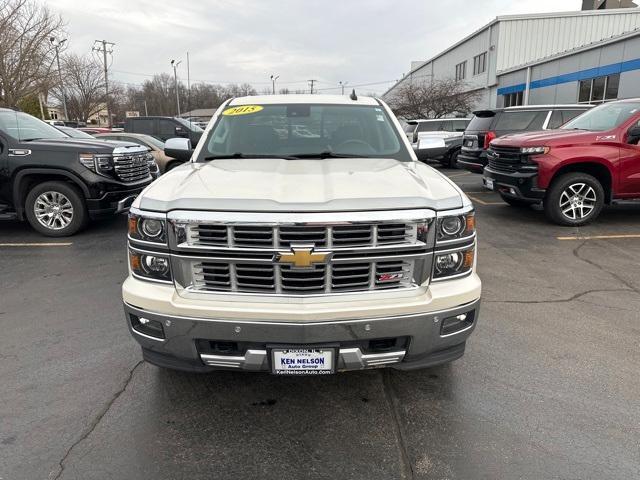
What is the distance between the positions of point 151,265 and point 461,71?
4554 cm

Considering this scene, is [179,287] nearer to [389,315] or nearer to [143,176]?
[389,315]

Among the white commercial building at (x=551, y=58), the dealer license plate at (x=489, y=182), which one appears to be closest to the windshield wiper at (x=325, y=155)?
the dealer license plate at (x=489, y=182)

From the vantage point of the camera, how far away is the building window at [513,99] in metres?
30.6

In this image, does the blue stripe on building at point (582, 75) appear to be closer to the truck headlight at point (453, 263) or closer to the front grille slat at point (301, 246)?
the truck headlight at point (453, 263)

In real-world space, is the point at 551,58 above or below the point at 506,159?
above

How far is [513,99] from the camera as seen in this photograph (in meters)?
31.8

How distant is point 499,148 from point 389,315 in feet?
21.3

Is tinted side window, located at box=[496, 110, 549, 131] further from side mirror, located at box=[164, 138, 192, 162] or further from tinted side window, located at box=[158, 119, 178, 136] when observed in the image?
tinted side window, located at box=[158, 119, 178, 136]

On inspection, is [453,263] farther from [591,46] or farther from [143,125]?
[591,46]

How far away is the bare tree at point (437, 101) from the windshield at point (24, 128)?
30.0 m

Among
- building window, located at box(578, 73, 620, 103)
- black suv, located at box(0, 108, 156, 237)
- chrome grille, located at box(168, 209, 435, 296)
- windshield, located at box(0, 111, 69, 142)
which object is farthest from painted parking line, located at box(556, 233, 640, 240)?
building window, located at box(578, 73, 620, 103)

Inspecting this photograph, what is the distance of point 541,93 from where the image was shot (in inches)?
1089

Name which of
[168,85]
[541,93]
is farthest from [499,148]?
[168,85]

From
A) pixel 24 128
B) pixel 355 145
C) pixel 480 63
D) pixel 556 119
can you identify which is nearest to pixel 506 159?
pixel 556 119
